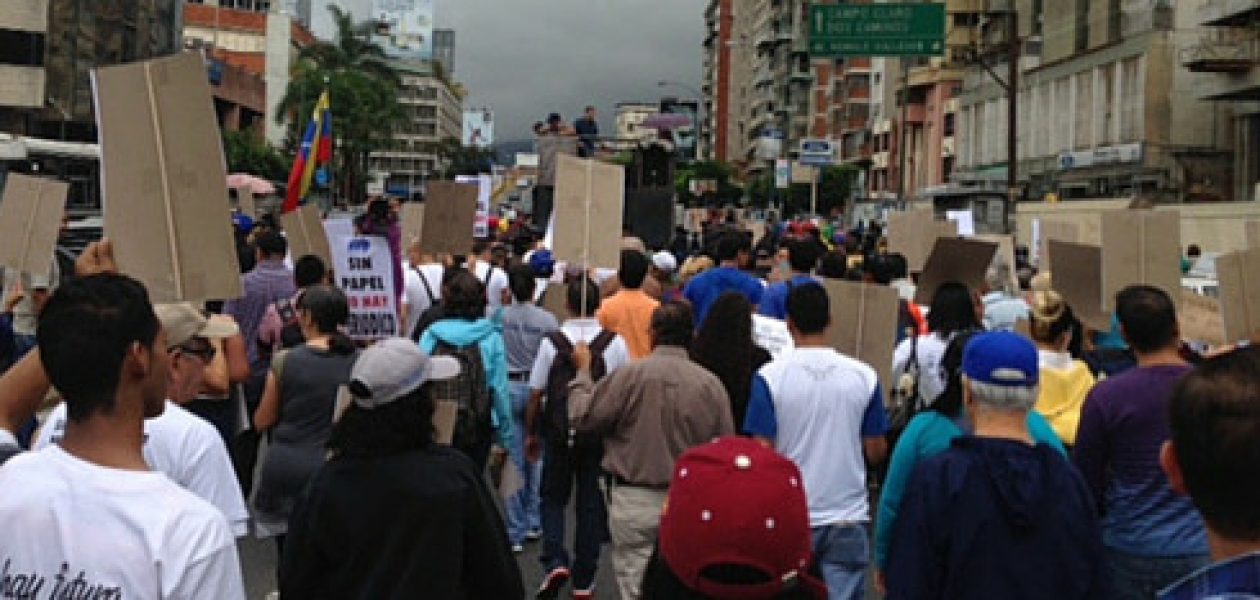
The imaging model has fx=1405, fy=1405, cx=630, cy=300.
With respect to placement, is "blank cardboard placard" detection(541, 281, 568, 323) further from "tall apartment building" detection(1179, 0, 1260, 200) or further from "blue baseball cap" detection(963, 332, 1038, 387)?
"tall apartment building" detection(1179, 0, 1260, 200)

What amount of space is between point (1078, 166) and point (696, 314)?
149 ft

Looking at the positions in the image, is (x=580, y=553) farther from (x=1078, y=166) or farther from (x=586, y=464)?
(x=1078, y=166)

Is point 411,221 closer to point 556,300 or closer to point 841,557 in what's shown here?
point 556,300

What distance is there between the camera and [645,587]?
2.81 m

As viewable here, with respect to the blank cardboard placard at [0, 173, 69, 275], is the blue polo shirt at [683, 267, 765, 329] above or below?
below

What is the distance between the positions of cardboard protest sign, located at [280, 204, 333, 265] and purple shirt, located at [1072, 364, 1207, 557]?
5.70 m

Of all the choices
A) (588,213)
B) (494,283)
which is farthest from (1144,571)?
(494,283)

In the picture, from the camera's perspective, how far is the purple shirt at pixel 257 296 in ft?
28.6

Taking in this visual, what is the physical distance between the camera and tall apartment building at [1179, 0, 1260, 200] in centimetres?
4056

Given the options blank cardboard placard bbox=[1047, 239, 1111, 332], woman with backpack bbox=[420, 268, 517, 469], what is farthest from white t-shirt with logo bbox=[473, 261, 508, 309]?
blank cardboard placard bbox=[1047, 239, 1111, 332]

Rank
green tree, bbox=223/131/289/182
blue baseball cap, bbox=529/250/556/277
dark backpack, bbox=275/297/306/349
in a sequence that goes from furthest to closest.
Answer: green tree, bbox=223/131/289/182, blue baseball cap, bbox=529/250/556/277, dark backpack, bbox=275/297/306/349

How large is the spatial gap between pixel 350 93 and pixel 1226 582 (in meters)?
87.1

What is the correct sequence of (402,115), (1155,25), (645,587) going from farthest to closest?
(402,115) → (1155,25) → (645,587)

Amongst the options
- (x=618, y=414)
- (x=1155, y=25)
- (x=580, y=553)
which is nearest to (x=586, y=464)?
(x=580, y=553)
